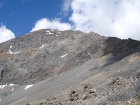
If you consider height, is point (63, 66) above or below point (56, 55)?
below

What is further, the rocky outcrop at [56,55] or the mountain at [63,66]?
the rocky outcrop at [56,55]

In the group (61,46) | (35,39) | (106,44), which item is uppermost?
(35,39)

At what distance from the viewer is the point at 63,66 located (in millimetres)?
100312

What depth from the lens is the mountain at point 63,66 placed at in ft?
197

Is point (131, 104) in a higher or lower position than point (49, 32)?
lower

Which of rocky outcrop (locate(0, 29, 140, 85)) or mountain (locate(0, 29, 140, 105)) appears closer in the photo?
mountain (locate(0, 29, 140, 105))

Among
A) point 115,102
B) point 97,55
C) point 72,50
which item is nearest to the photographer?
point 115,102

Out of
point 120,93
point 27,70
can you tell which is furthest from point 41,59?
point 120,93

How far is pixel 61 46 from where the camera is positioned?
Result: 117 m

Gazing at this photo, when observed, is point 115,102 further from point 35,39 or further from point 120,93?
point 35,39

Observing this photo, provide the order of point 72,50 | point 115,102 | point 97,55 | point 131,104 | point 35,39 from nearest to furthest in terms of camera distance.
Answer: point 131,104 < point 115,102 < point 97,55 < point 72,50 < point 35,39

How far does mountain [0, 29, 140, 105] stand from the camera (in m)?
59.9

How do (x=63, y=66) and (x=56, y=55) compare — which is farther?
(x=56, y=55)

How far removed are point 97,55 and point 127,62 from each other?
29464 mm
